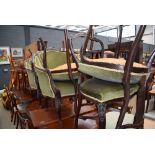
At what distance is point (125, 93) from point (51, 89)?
0.67 metres

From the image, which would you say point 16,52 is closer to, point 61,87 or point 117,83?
point 61,87

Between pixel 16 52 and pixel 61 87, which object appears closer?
pixel 61 87

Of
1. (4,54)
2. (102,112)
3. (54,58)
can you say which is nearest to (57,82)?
(54,58)

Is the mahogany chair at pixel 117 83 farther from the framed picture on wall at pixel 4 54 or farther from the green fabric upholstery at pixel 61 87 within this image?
the framed picture on wall at pixel 4 54


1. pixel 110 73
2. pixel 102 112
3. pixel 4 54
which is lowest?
pixel 102 112

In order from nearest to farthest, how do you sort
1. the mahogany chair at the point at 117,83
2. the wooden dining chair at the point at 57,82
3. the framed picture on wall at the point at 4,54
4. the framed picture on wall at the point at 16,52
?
the mahogany chair at the point at 117,83, the wooden dining chair at the point at 57,82, the framed picture on wall at the point at 4,54, the framed picture on wall at the point at 16,52

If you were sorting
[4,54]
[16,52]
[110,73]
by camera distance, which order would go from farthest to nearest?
[16,52] < [4,54] < [110,73]

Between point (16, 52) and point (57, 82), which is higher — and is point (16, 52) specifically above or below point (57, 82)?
above

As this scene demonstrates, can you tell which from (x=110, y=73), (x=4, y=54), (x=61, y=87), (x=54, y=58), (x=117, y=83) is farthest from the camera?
(x=4, y=54)

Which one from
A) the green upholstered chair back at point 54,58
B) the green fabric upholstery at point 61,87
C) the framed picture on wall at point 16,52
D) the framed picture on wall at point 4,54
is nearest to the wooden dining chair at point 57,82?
the green fabric upholstery at point 61,87

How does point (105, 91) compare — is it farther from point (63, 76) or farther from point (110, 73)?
point (63, 76)

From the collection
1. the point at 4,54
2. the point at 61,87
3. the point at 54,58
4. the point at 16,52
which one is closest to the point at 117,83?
the point at 61,87

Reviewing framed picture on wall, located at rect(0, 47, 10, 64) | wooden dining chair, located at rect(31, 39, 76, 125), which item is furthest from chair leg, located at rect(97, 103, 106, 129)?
framed picture on wall, located at rect(0, 47, 10, 64)
